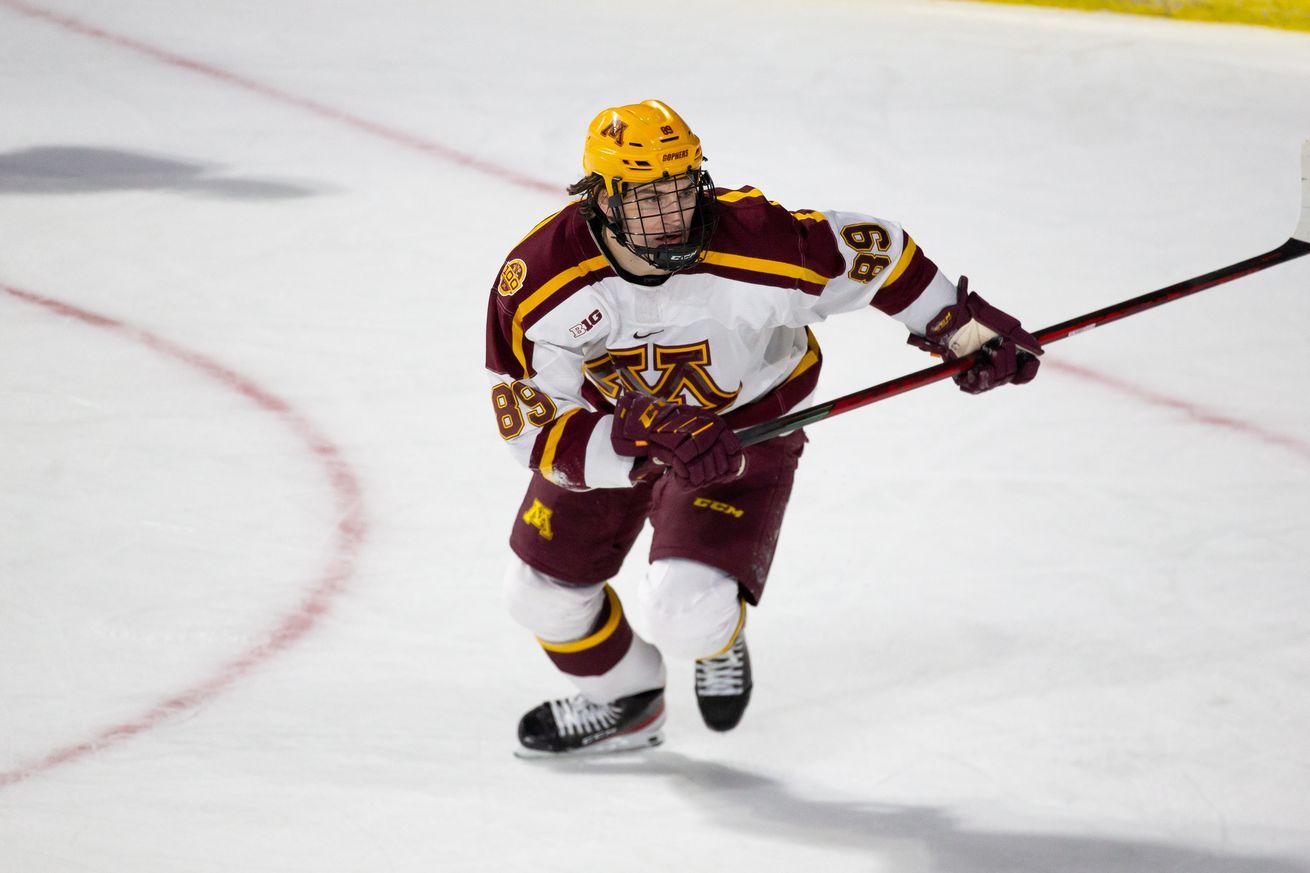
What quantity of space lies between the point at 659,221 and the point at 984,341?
0.57m

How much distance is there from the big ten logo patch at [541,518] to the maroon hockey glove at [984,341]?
25.4 inches

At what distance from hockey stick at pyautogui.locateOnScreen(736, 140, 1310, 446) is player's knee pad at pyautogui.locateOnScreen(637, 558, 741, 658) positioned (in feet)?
0.68

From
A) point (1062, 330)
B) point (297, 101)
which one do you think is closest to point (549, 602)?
A: point (1062, 330)

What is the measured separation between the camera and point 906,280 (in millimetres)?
2449

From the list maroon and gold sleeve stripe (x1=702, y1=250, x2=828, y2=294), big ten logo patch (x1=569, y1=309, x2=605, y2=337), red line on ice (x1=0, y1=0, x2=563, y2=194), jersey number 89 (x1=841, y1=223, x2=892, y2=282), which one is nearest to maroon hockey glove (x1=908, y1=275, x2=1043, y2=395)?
jersey number 89 (x1=841, y1=223, x2=892, y2=282)

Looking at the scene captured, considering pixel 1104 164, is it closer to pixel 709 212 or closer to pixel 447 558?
pixel 447 558

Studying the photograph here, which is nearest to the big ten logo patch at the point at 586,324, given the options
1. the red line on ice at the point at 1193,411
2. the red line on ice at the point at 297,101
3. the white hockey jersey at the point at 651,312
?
the white hockey jersey at the point at 651,312

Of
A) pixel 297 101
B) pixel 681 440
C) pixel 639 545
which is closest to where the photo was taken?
pixel 681 440

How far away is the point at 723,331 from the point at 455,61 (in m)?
4.22

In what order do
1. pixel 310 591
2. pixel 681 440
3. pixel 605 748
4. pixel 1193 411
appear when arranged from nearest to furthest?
pixel 681 440 < pixel 605 748 < pixel 310 591 < pixel 1193 411

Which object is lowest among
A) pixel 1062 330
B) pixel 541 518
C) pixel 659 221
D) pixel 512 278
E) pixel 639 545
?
pixel 639 545

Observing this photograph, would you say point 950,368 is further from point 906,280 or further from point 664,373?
point 664,373

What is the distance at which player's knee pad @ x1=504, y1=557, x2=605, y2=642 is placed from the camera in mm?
2521

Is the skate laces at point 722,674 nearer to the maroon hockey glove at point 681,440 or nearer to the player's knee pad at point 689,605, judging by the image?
the player's knee pad at point 689,605
